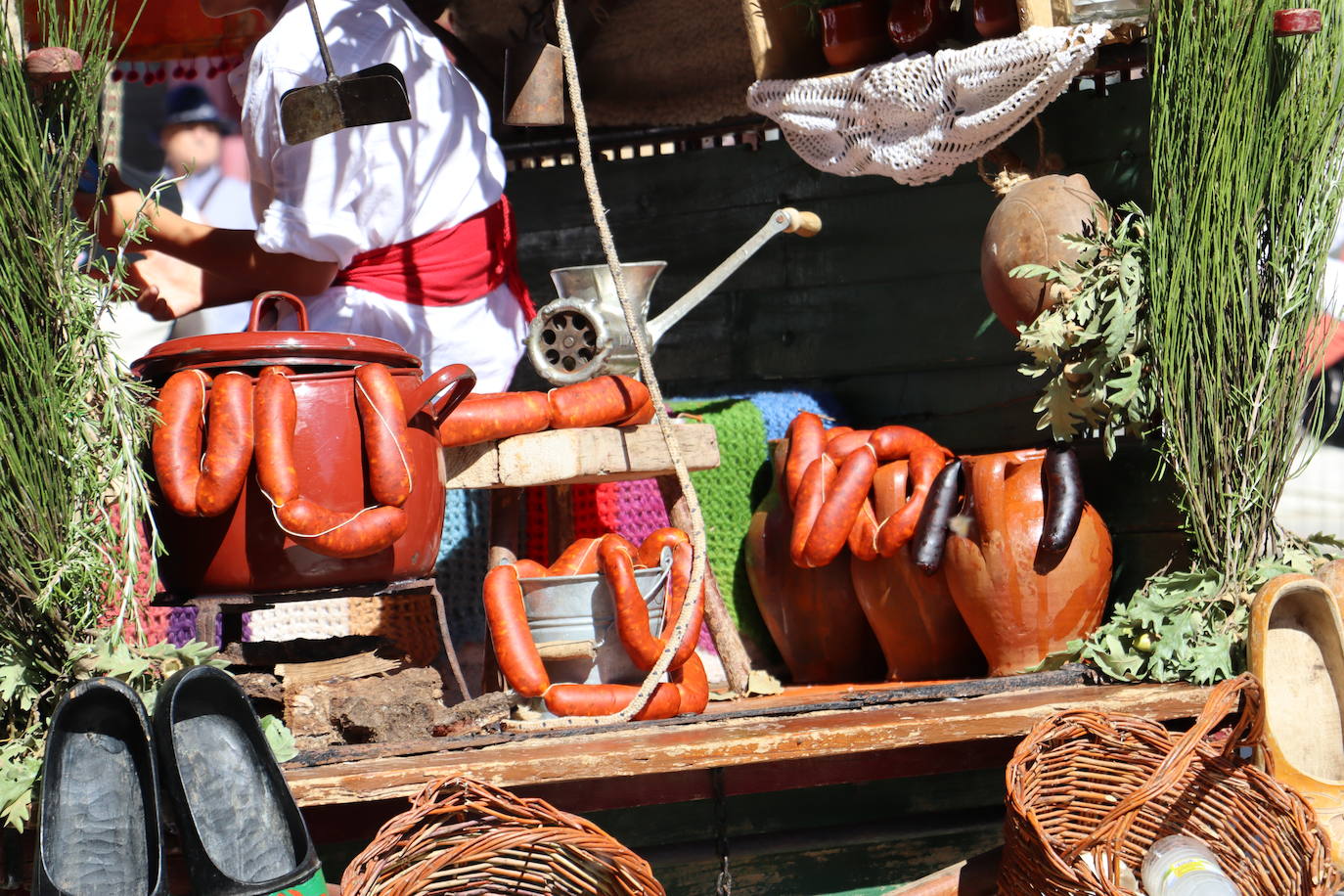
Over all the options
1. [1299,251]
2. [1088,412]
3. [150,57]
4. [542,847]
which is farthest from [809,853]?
[150,57]

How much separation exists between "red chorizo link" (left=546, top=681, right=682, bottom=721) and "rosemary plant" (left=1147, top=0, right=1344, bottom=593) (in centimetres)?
121

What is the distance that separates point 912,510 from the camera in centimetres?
342

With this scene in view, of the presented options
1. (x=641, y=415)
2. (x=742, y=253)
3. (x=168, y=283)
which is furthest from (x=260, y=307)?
(x=742, y=253)

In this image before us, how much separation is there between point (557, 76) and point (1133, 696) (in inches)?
89.2

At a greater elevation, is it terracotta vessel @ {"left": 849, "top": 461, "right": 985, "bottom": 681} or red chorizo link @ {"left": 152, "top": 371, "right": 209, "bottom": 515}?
red chorizo link @ {"left": 152, "top": 371, "right": 209, "bottom": 515}

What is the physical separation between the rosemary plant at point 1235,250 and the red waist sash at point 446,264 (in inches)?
68.3

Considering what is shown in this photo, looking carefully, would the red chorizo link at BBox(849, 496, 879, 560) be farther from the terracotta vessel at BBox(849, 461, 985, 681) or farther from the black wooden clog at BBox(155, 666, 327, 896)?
the black wooden clog at BBox(155, 666, 327, 896)

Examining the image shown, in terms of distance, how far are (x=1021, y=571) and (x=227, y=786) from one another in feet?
5.94

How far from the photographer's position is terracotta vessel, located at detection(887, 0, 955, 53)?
11.4 feet

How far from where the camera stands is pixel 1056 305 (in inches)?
124

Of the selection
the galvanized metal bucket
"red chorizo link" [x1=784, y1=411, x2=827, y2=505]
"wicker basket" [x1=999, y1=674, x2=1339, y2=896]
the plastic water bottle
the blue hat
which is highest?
the blue hat

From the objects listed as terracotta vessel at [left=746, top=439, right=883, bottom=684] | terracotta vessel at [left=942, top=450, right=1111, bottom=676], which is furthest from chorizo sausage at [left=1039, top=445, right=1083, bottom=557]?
terracotta vessel at [left=746, top=439, right=883, bottom=684]

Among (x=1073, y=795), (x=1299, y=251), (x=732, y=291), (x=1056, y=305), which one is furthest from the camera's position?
(x=732, y=291)

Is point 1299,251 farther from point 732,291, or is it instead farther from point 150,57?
point 150,57
